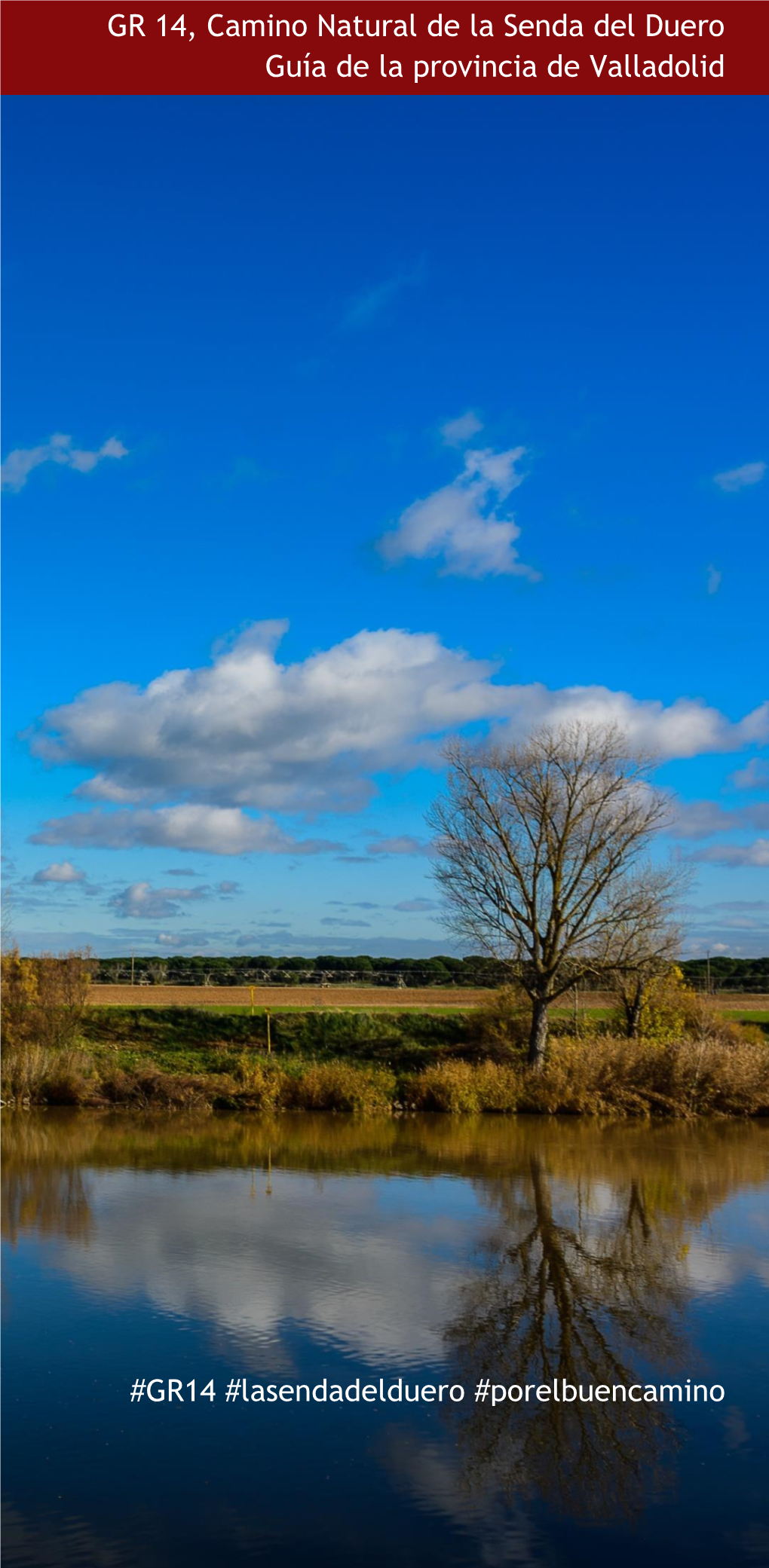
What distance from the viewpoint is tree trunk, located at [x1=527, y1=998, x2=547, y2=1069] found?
3116 cm

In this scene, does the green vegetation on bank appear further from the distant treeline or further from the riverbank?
the distant treeline

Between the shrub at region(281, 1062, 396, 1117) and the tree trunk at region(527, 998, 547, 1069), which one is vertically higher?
the tree trunk at region(527, 998, 547, 1069)


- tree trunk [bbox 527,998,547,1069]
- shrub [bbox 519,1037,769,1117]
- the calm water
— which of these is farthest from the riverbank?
the calm water

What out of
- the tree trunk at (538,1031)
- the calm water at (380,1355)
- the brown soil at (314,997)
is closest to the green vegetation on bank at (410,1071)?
the tree trunk at (538,1031)

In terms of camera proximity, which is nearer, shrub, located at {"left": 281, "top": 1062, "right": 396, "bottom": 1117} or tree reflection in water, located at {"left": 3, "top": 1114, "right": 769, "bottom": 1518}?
tree reflection in water, located at {"left": 3, "top": 1114, "right": 769, "bottom": 1518}

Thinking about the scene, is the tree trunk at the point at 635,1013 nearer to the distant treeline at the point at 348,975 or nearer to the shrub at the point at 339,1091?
the shrub at the point at 339,1091

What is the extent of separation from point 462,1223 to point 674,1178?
5.41m

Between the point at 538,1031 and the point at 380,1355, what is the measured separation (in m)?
20.9

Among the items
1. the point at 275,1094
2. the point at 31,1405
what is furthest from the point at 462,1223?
the point at 275,1094

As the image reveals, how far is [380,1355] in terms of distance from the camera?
36.0 feet

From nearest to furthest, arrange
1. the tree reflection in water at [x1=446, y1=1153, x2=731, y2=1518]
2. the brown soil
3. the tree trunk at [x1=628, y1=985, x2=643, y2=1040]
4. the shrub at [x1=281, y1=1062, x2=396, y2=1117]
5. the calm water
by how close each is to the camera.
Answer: the calm water < the tree reflection in water at [x1=446, y1=1153, x2=731, y2=1518] < the shrub at [x1=281, y1=1062, x2=396, y2=1117] < the tree trunk at [x1=628, y1=985, x2=643, y2=1040] < the brown soil

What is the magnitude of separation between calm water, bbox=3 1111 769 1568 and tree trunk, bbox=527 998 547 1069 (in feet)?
33.4

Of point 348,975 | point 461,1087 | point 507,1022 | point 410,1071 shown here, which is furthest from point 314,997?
point 461,1087

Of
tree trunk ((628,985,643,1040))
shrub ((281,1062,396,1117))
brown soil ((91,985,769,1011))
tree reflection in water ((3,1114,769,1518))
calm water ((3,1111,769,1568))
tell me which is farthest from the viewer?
brown soil ((91,985,769,1011))
